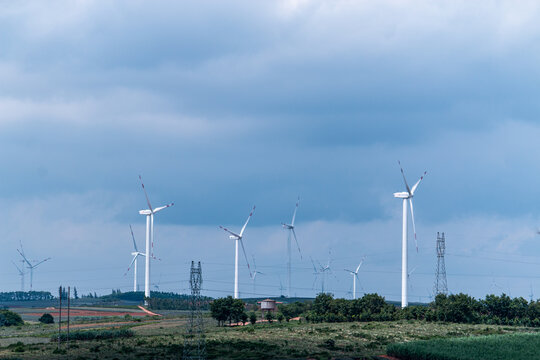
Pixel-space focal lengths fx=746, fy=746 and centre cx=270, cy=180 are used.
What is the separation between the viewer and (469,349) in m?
134

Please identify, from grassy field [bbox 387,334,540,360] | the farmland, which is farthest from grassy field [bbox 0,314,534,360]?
grassy field [bbox 387,334,540,360]

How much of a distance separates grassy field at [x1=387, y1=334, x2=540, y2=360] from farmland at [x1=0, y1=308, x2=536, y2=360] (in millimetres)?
5058

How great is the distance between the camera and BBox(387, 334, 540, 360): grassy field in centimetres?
12694

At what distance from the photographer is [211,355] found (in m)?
126

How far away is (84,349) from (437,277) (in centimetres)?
10042

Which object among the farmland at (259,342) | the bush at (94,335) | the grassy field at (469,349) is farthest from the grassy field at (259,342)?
the grassy field at (469,349)

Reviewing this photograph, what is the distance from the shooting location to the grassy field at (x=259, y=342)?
12925 centimetres

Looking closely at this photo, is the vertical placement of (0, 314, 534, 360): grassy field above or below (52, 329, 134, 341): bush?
above

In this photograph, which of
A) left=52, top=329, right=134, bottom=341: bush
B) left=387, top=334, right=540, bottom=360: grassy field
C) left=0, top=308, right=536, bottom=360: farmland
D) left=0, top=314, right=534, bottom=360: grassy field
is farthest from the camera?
left=52, top=329, right=134, bottom=341: bush

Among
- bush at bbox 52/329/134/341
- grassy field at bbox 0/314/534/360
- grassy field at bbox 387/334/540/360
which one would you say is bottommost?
bush at bbox 52/329/134/341

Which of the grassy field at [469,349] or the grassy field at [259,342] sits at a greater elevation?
the grassy field at [469,349]

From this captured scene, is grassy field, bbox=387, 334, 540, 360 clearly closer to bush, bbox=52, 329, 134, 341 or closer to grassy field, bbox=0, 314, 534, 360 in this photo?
grassy field, bbox=0, 314, 534, 360

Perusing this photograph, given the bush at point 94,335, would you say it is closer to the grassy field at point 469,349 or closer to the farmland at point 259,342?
the farmland at point 259,342

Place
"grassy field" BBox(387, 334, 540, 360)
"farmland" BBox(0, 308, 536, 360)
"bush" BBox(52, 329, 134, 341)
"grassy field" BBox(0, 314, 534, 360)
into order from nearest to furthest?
1. "grassy field" BBox(387, 334, 540, 360)
2. "grassy field" BBox(0, 314, 534, 360)
3. "farmland" BBox(0, 308, 536, 360)
4. "bush" BBox(52, 329, 134, 341)
